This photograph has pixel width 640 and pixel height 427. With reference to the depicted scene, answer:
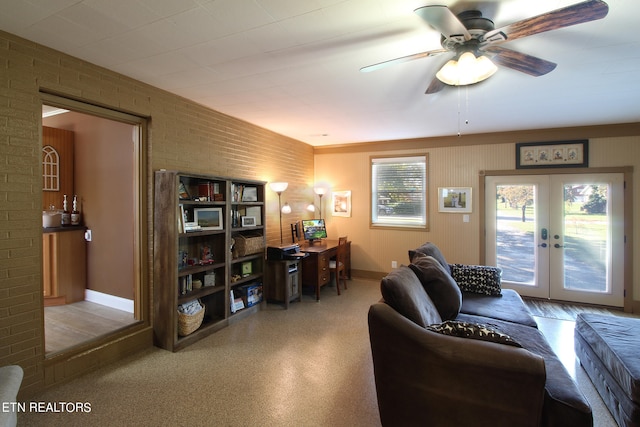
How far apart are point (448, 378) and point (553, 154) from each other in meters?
4.31

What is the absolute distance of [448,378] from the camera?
1.61 meters

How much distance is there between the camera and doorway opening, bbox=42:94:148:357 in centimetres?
377

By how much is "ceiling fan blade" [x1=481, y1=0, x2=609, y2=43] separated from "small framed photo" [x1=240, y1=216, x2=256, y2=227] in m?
3.12

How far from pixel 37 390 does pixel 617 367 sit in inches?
161

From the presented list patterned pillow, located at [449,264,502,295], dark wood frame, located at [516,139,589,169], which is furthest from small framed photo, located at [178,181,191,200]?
dark wood frame, located at [516,139,589,169]

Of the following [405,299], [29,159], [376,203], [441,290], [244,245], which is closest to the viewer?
[405,299]

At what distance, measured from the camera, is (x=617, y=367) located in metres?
1.96

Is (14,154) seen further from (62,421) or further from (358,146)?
(358,146)

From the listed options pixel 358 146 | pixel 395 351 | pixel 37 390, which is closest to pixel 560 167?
pixel 358 146

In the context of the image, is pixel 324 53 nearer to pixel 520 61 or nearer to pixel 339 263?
pixel 520 61

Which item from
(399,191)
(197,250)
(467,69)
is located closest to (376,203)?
(399,191)

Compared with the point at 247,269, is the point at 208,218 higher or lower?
higher

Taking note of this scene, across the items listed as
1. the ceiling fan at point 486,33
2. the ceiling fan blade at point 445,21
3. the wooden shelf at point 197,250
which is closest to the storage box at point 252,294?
the wooden shelf at point 197,250

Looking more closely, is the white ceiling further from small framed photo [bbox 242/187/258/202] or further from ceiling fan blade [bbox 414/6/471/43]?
small framed photo [bbox 242/187/258/202]
